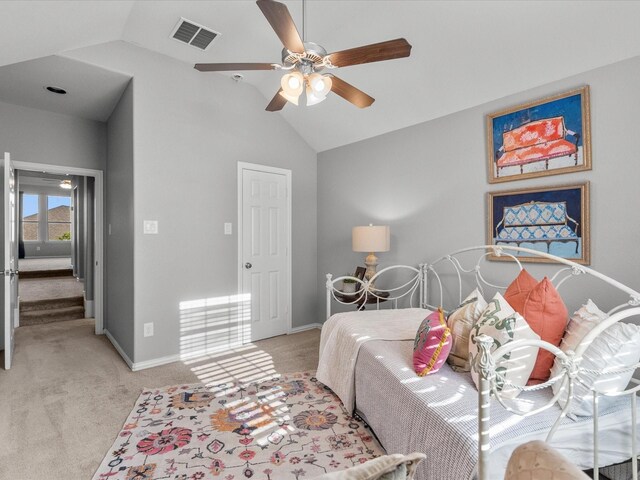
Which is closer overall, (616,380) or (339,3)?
(616,380)

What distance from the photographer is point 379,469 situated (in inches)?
24.5

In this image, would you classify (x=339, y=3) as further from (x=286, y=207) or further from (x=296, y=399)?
(x=296, y=399)

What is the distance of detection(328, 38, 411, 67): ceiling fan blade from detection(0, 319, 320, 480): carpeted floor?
259 centimetres

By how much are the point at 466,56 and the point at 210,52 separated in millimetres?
2307

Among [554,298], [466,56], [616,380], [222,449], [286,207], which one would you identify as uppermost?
[466,56]

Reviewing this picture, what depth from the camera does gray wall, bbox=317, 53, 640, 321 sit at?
2076 mm

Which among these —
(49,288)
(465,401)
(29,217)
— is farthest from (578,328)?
(29,217)

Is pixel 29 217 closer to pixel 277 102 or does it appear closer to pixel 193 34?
pixel 193 34

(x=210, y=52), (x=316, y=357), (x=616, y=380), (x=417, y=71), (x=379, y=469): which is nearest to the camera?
(x=379, y=469)

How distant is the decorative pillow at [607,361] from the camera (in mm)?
1403

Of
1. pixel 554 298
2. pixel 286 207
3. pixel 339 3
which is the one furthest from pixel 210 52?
pixel 554 298

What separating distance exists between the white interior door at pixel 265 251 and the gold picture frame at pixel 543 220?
2.39m

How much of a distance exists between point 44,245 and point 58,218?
2.76 feet

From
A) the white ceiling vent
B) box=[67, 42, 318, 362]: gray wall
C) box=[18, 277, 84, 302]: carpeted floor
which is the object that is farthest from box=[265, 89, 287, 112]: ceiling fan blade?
box=[18, 277, 84, 302]: carpeted floor
